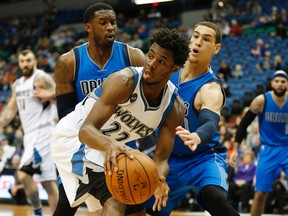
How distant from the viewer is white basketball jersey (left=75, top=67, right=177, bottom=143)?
375 cm

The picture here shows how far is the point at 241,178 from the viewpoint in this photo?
956cm

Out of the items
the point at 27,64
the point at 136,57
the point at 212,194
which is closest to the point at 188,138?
the point at 212,194

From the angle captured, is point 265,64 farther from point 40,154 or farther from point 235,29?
point 40,154

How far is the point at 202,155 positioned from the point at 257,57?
446 inches

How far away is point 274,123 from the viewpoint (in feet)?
24.0

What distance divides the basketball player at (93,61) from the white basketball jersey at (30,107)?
2442 millimetres

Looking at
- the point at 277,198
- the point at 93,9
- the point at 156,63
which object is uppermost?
the point at 93,9

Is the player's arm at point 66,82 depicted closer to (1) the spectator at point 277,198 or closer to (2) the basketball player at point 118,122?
(2) the basketball player at point 118,122

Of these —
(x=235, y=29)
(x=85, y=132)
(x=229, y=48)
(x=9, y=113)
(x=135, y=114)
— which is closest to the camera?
(x=85, y=132)

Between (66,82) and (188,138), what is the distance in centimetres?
149

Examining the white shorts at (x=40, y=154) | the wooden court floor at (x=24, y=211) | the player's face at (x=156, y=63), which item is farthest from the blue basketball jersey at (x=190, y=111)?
the wooden court floor at (x=24, y=211)

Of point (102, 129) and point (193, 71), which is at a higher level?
point (193, 71)

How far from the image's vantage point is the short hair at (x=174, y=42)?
145 inches

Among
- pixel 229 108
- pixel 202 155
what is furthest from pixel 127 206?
pixel 229 108
